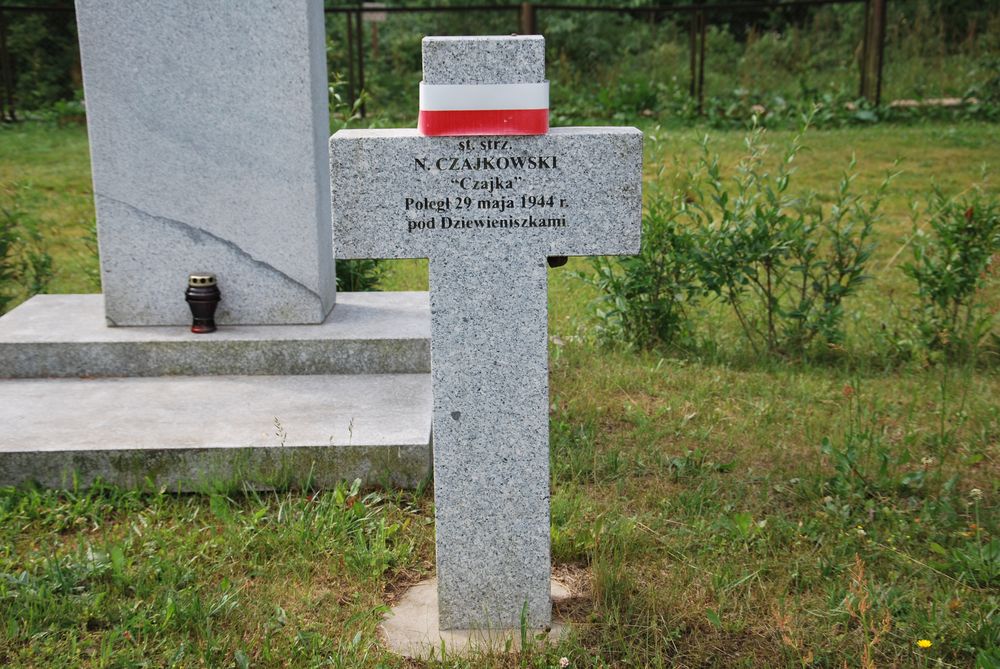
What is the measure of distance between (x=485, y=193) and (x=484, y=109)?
0.66ft

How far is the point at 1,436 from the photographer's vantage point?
3709mm

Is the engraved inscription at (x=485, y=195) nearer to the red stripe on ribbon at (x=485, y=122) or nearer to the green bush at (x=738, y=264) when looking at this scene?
the red stripe on ribbon at (x=485, y=122)

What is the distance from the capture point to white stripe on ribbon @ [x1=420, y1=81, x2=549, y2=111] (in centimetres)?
253

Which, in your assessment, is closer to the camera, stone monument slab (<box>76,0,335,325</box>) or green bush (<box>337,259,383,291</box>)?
stone monument slab (<box>76,0,335,325</box>)

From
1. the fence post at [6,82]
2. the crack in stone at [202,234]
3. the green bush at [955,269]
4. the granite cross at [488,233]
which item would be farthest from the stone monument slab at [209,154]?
the fence post at [6,82]

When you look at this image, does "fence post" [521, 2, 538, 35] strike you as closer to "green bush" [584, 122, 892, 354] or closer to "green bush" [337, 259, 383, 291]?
"green bush" [337, 259, 383, 291]

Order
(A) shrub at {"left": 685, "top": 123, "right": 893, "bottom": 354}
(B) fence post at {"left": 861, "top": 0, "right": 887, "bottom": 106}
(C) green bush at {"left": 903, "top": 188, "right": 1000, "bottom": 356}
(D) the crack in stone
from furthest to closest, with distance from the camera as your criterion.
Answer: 1. (B) fence post at {"left": 861, "top": 0, "right": 887, "bottom": 106}
2. (A) shrub at {"left": 685, "top": 123, "right": 893, "bottom": 354}
3. (C) green bush at {"left": 903, "top": 188, "right": 1000, "bottom": 356}
4. (D) the crack in stone

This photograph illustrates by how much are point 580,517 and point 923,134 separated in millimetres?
8513

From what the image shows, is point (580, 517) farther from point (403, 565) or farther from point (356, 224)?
point (356, 224)

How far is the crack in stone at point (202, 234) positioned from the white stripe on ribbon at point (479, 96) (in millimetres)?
2164

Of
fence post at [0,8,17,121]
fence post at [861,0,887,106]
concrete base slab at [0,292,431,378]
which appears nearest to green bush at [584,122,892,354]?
concrete base slab at [0,292,431,378]

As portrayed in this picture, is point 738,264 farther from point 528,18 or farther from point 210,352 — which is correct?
point 528,18

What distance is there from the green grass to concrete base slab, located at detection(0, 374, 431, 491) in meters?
0.08

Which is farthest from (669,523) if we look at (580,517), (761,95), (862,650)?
(761,95)
